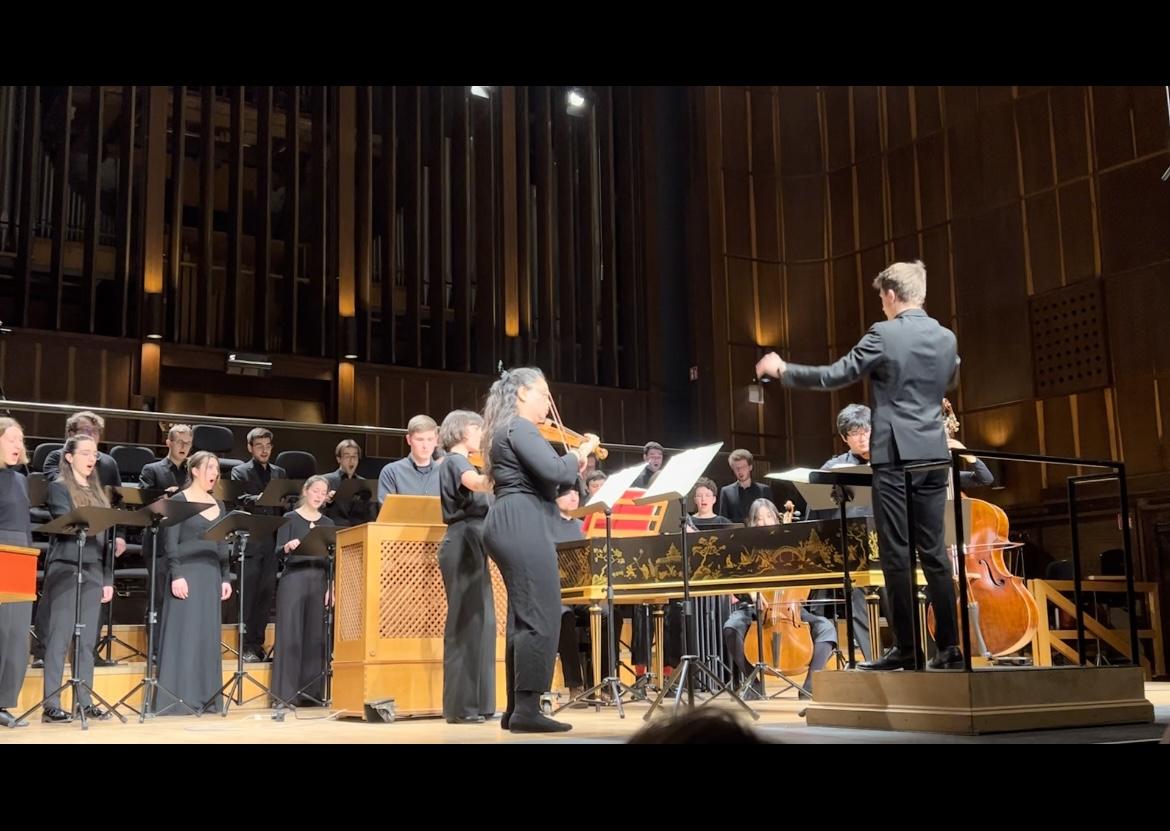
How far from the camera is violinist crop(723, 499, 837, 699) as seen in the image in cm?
596

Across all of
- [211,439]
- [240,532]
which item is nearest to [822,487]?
[240,532]

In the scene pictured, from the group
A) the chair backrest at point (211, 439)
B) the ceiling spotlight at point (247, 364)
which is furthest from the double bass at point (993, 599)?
the ceiling spotlight at point (247, 364)

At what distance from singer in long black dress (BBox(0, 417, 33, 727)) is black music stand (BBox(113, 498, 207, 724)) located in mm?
455

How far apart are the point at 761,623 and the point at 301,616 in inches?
91.2

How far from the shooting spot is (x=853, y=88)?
477 inches

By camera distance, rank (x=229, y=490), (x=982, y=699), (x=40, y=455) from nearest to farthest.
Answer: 1. (x=982, y=699)
2. (x=229, y=490)
3. (x=40, y=455)

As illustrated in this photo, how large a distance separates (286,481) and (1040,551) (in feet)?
20.9

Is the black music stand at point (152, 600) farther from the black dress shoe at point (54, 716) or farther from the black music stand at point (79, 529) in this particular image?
the black dress shoe at point (54, 716)

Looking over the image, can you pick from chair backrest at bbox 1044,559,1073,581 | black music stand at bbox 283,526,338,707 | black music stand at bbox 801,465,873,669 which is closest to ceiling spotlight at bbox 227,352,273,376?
black music stand at bbox 283,526,338,707

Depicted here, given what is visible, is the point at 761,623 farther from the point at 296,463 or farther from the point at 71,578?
the point at 296,463

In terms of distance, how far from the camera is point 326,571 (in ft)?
20.7

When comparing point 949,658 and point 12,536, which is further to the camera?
point 12,536
